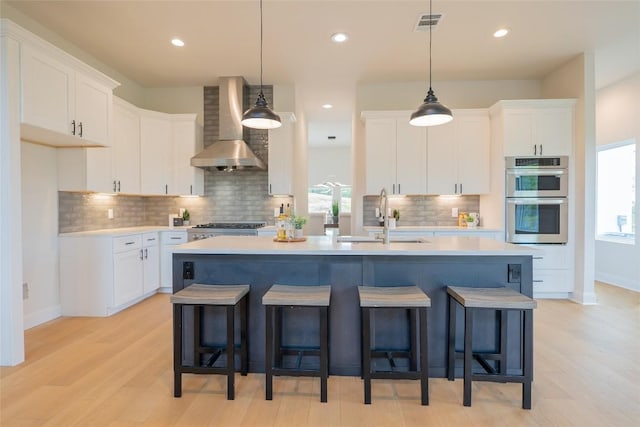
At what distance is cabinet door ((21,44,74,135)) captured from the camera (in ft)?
8.89

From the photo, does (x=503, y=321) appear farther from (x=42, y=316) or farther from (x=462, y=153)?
(x=42, y=316)

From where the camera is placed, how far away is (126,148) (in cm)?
437

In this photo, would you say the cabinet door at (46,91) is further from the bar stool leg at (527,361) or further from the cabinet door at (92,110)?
the bar stool leg at (527,361)

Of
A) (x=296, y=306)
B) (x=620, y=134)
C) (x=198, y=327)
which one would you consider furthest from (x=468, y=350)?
(x=620, y=134)

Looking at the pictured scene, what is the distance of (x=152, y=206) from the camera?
5.23 meters

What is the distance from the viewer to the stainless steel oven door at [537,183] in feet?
14.0

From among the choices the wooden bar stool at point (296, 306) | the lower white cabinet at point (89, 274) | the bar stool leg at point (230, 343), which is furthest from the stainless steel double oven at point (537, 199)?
the lower white cabinet at point (89, 274)

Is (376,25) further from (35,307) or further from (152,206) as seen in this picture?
(35,307)

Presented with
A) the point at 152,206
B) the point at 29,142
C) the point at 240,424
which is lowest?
the point at 240,424

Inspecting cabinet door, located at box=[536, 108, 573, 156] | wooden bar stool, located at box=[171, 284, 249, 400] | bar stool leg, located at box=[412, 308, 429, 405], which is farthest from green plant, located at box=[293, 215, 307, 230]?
cabinet door, located at box=[536, 108, 573, 156]

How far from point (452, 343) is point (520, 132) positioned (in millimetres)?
3279

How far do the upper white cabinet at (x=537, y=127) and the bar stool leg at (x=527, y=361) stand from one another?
293 centimetres

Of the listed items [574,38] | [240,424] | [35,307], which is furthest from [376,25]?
[35,307]

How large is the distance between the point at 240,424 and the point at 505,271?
2023 millimetres
